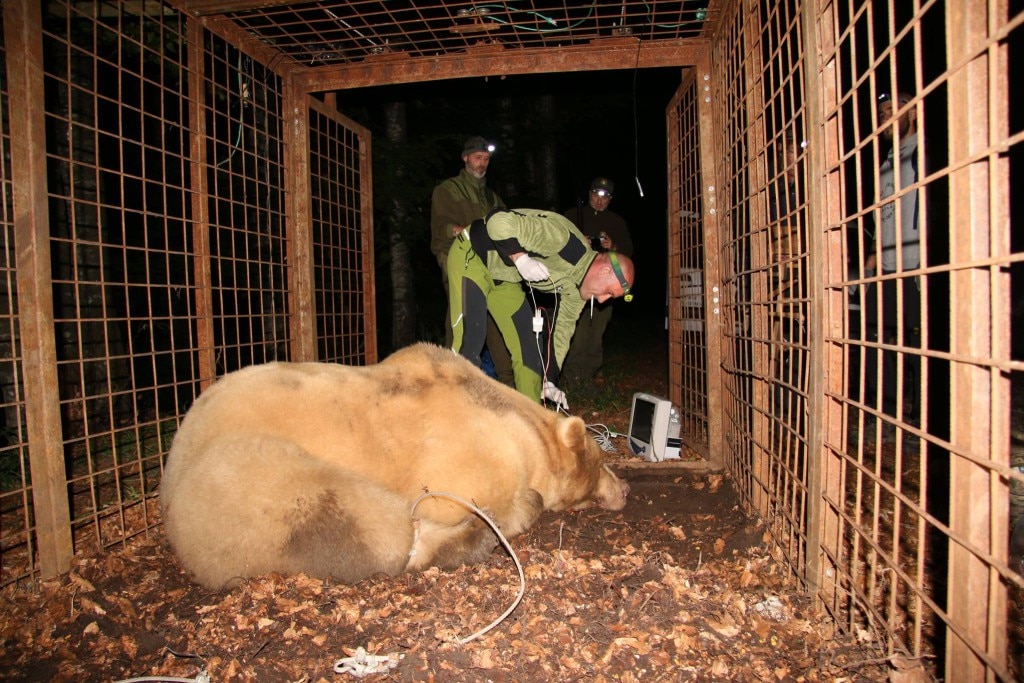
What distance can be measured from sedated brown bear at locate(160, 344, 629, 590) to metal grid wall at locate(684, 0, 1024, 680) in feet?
4.74

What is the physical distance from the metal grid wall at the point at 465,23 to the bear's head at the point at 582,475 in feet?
9.92

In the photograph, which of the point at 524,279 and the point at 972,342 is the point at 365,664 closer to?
the point at 972,342

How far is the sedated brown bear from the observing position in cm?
270

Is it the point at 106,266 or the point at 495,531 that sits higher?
the point at 106,266

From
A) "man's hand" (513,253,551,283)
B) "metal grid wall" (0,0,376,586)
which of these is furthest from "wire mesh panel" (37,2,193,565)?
"man's hand" (513,253,551,283)

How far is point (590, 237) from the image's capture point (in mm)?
8234

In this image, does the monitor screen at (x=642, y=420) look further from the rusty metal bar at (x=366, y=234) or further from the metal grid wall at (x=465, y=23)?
the metal grid wall at (x=465, y=23)

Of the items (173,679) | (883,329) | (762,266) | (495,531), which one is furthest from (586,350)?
(173,679)

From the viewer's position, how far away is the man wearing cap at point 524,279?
477cm

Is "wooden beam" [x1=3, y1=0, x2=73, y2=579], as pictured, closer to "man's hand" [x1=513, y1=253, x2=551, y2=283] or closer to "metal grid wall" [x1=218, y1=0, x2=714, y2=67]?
"metal grid wall" [x1=218, y1=0, x2=714, y2=67]

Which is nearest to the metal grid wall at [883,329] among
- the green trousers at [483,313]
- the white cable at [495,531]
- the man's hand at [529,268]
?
the white cable at [495,531]

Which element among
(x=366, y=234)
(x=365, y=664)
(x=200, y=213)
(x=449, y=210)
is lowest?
(x=365, y=664)

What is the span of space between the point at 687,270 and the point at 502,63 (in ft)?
8.02

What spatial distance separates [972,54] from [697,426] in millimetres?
4417
